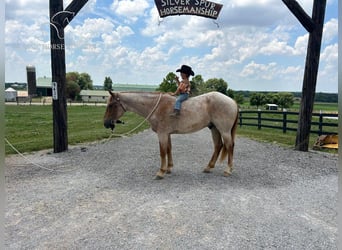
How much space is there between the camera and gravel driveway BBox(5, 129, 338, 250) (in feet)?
8.50

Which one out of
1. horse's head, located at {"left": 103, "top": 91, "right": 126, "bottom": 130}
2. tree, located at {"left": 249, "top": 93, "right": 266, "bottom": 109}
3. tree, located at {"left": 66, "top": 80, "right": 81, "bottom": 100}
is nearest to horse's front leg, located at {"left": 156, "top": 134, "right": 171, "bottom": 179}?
horse's head, located at {"left": 103, "top": 91, "right": 126, "bottom": 130}

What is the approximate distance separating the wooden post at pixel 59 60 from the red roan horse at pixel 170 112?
96.5 inches

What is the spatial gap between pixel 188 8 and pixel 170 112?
2966 millimetres

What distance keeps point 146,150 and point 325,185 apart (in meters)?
4.04

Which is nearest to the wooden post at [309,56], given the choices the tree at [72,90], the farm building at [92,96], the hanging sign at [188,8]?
the hanging sign at [188,8]

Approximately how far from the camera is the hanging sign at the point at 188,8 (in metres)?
6.11

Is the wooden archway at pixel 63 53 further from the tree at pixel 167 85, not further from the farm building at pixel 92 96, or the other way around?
the farm building at pixel 92 96

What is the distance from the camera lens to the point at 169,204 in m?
3.41

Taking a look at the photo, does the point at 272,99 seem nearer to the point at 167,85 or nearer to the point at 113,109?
the point at 167,85

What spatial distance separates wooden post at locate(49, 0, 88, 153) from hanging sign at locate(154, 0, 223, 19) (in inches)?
72.8

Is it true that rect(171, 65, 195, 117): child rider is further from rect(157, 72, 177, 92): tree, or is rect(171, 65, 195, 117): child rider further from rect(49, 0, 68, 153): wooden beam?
rect(157, 72, 177, 92): tree

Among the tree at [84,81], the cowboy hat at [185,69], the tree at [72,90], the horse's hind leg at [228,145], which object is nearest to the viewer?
the cowboy hat at [185,69]

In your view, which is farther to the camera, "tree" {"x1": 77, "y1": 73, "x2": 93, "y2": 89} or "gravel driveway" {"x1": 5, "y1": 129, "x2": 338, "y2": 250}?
"tree" {"x1": 77, "y1": 73, "x2": 93, "y2": 89}

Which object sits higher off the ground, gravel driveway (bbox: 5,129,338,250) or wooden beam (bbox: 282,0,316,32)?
wooden beam (bbox: 282,0,316,32)
